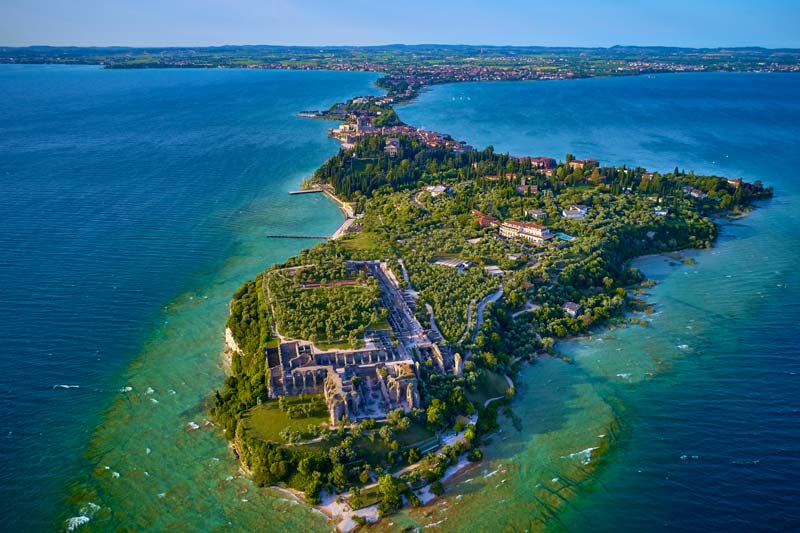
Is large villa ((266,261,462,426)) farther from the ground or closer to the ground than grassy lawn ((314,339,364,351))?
closer to the ground

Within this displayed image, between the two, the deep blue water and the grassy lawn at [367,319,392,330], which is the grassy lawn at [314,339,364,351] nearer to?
the grassy lawn at [367,319,392,330]

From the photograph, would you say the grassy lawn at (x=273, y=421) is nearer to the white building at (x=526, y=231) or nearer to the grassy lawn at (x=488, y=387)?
the grassy lawn at (x=488, y=387)

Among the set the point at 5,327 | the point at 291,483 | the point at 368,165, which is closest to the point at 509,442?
the point at 291,483

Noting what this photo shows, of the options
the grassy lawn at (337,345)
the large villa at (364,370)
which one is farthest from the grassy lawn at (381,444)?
the grassy lawn at (337,345)

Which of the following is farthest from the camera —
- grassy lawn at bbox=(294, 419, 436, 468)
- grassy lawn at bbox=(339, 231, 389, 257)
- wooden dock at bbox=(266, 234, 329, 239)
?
wooden dock at bbox=(266, 234, 329, 239)

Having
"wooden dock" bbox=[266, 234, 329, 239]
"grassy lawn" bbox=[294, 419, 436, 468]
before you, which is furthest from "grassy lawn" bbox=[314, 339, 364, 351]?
"wooden dock" bbox=[266, 234, 329, 239]

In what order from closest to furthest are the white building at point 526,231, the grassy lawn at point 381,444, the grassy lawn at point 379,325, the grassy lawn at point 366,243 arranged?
the grassy lawn at point 381,444
the grassy lawn at point 379,325
the grassy lawn at point 366,243
the white building at point 526,231

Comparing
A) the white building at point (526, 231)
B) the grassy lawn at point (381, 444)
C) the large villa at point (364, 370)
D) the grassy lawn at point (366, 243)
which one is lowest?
the grassy lawn at point (381, 444)
